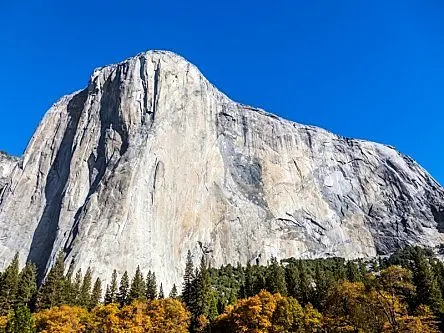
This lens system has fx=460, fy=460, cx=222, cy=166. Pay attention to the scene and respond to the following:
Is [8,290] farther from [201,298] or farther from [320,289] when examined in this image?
[320,289]

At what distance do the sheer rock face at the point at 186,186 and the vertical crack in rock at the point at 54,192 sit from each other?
43cm

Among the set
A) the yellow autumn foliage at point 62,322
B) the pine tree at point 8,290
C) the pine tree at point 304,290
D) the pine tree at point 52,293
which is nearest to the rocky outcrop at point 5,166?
the pine tree at point 8,290

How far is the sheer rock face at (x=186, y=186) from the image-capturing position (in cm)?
12194

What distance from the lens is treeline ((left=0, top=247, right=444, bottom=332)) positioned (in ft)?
116

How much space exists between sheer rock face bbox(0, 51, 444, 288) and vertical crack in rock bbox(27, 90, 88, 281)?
0.43m

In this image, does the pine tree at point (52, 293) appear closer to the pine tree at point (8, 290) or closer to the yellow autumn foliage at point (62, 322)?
the pine tree at point (8, 290)

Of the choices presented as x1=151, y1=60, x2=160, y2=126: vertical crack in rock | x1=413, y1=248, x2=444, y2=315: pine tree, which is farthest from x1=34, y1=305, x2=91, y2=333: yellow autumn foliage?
x1=151, y1=60, x2=160, y2=126: vertical crack in rock

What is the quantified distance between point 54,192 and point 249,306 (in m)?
102

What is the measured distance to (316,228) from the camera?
14962 cm

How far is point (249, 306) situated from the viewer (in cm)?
5550

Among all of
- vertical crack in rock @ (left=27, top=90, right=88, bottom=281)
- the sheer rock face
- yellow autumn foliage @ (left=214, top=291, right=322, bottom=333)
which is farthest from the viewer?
vertical crack in rock @ (left=27, top=90, right=88, bottom=281)

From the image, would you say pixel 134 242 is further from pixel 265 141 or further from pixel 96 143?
pixel 265 141

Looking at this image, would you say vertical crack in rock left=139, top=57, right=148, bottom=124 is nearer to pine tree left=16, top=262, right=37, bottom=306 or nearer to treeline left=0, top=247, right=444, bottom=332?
treeline left=0, top=247, right=444, bottom=332

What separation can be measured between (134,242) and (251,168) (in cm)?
5206
